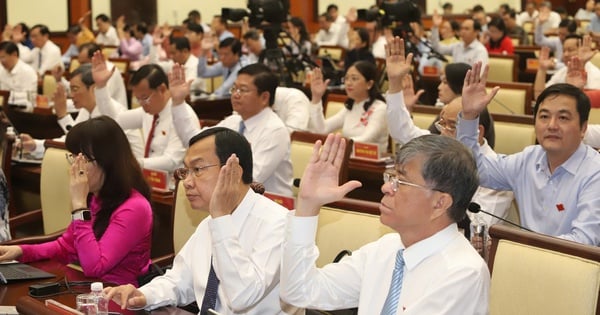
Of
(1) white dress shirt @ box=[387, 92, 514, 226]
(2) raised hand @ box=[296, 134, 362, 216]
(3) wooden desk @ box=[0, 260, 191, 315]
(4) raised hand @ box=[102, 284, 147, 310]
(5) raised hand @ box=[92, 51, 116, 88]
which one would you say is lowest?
(3) wooden desk @ box=[0, 260, 191, 315]

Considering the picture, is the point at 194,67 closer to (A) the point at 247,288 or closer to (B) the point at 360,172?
(B) the point at 360,172

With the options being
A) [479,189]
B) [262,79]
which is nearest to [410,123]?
[479,189]

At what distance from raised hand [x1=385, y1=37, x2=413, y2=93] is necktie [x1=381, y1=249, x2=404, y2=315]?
155 cm

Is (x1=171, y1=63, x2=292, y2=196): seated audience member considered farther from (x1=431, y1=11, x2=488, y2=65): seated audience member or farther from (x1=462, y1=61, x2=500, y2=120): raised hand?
(x1=431, y1=11, x2=488, y2=65): seated audience member

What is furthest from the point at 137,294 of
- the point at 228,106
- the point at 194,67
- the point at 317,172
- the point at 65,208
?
the point at 194,67

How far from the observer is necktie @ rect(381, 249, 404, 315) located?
182cm

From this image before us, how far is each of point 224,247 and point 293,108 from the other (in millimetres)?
3074

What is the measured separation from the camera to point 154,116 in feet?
14.4

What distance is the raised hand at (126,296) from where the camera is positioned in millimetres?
2170

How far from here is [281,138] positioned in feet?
12.7

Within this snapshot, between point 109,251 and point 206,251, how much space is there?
17.7 inches

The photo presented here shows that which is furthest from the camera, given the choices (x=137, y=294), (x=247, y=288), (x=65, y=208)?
(x=65, y=208)

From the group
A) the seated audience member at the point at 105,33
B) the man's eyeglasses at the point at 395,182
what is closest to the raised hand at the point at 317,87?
the man's eyeglasses at the point at 395,182

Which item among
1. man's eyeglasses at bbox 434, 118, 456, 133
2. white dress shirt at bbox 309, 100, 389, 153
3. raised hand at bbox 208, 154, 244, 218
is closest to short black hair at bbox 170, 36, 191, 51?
white dress shirt at bbox 309, 100, 389, 153
